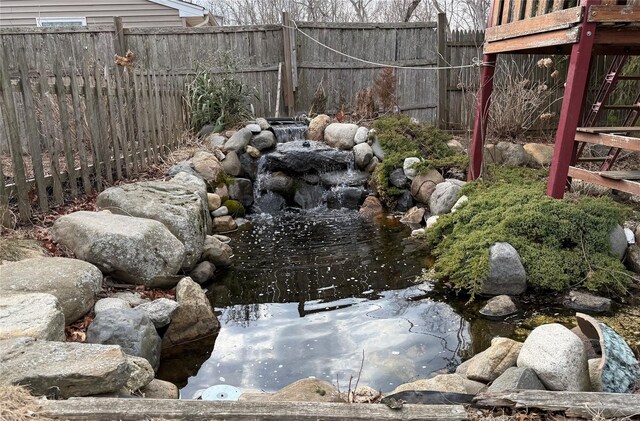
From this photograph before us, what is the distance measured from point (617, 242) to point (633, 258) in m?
0.22

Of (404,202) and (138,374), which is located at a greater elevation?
(138,374)

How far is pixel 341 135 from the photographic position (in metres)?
8.22

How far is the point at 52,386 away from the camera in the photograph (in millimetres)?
2111

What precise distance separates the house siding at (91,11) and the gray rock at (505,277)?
1024 centimetres

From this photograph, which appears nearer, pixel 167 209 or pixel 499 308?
pixel 499 308

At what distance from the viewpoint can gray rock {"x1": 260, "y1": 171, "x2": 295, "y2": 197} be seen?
7.70m

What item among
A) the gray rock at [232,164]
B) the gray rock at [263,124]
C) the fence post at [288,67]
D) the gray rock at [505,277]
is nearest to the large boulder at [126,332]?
the gray rock at [505,277]

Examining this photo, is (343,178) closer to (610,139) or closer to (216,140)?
(216,140)

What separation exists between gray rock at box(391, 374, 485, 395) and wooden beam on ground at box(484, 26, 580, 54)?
125 inches

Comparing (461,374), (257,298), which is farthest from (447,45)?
(461,374)

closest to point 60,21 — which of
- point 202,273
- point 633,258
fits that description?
point 202,273

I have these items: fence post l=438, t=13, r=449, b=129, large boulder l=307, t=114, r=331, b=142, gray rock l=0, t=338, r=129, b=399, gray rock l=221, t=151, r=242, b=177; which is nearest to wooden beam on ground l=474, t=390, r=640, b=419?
gray rock l=0, t=338, r=129, b=399

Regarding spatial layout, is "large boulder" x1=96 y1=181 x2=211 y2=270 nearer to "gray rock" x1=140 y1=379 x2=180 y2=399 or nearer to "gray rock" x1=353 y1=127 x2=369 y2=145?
"gray rock" x1=140 y1=379 x2=180 y2=399

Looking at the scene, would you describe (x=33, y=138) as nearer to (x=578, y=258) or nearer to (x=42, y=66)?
(x=42, y=66)
